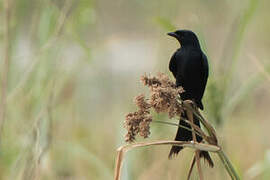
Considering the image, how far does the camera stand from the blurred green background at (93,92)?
8.48ft

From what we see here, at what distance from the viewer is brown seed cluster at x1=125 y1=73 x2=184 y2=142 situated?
166 centimetres

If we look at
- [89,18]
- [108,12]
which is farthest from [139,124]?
[108,12]

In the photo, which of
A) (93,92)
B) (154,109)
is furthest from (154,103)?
(93,92)

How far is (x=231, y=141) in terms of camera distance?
4.53m

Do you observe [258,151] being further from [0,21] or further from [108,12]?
[108,12]

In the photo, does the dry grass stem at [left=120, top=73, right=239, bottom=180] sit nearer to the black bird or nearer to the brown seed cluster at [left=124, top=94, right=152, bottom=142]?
the brown seed cluster at [left=124, top=94, right=152, bottom=142]

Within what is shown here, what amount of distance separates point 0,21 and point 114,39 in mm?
671

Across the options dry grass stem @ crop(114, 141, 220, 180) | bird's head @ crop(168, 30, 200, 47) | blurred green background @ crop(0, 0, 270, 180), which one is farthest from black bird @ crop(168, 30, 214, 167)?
dry grass stem @ crop(114, 141, 220, 180)

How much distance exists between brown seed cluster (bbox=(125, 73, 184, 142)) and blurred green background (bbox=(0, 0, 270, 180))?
1.50 feet

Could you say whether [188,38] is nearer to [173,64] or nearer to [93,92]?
[173,64]

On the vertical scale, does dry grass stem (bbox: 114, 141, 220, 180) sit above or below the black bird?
below

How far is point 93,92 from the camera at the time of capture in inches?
189

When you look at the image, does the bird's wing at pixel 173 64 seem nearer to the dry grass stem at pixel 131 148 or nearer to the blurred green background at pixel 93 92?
the blurred green background at pixel 93 92

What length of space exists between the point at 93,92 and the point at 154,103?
3146 millimetres
